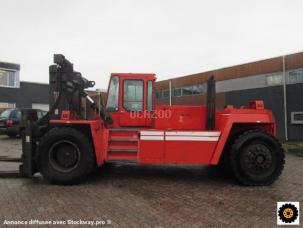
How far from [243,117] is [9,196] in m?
5.23

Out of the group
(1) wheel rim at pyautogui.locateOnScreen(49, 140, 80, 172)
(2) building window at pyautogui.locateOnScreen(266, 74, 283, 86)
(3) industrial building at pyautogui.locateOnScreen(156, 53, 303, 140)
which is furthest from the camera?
(2) building window at pyautogui.locateOnScreen(266, 74, 283, 86)

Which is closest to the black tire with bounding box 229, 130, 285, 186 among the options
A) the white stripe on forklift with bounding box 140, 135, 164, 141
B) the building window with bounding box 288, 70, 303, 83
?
the white stripe on forklift with bounding box 140, 135, 164, 141

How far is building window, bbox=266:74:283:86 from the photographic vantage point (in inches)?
707

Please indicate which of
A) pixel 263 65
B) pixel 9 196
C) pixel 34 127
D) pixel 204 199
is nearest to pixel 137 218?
pixel 204 199

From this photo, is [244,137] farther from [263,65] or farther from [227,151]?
[263,65]

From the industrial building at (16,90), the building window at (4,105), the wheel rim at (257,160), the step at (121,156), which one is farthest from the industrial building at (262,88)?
the building window at (4,105)

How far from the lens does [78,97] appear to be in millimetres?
7859

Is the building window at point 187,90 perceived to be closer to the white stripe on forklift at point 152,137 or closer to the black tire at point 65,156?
the white stripe on forklift at point 152,137

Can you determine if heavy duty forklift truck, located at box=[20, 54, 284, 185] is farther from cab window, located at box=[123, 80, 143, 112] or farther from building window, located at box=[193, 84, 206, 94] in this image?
building window, located at box=[193, 84, 206, 94]

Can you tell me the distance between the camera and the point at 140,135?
285 inches

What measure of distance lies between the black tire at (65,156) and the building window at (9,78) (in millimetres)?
25806

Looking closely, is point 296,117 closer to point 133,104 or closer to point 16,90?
point 133,104

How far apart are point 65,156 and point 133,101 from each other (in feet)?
6.84

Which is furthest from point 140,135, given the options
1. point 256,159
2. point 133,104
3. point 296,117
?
point 296,117
